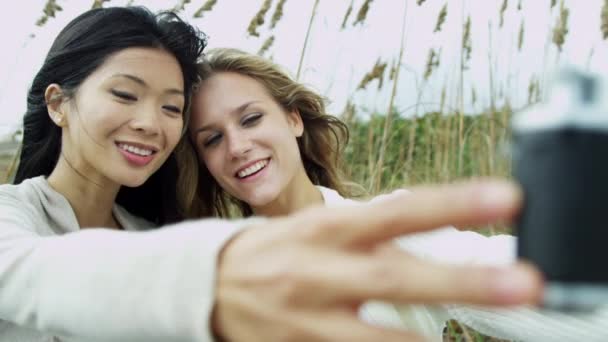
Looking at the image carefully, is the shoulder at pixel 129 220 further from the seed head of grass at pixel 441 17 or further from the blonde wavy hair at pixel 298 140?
the seed head of grass at pixel 441 17

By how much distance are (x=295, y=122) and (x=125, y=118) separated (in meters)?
0.63

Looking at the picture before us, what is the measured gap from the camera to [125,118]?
4.55 feet

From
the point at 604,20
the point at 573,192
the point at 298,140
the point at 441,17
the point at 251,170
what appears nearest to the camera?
the point at 573,192

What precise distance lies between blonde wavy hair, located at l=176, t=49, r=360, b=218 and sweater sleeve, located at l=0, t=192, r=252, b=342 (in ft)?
3.91

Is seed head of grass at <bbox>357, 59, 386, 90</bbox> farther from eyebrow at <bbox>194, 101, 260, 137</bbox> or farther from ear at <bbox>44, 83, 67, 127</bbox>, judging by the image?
ear at <bbox>44, 83, 67, 127</bbox>

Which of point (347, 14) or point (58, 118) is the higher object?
point (347, 14)

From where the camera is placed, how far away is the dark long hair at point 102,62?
148 cm

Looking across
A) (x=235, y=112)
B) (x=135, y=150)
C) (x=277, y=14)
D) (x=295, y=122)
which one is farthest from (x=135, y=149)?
(x=277, y=14)

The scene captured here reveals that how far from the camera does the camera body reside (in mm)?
303

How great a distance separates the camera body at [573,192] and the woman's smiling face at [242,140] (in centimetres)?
131

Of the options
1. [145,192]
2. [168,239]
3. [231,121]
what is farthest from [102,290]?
[145,192]

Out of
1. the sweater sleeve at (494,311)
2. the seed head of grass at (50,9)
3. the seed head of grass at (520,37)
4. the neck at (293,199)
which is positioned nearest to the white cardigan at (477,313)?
the sweater sleeve at (494,311)

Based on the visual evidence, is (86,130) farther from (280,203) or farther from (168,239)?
(168,239)

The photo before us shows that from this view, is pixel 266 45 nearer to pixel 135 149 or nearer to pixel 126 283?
pixel 135 149
